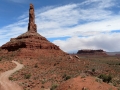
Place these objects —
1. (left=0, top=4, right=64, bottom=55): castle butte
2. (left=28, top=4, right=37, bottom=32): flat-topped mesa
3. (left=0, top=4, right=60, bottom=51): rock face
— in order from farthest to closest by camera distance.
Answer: (left=28, top=4, right=37, bottom=32): flat-topped mesa → (left=0, top=4, right=60, bottom=51): rock face → (left=0, top=4, right=64, bottom=55): castle butte

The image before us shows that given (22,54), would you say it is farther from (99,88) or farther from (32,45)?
(99,88)

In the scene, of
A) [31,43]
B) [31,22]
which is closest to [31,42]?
[31,43]

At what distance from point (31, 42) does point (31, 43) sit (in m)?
0.36

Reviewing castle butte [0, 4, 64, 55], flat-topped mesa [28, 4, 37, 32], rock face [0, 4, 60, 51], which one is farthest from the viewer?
flat-topped mesa [28, 4, 37, 32]

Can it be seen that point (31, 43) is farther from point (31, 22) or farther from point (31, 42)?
point (31, 22)

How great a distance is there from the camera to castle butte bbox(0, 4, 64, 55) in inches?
2503

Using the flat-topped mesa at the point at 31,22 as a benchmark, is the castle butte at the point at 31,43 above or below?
below

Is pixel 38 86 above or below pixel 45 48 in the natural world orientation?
below

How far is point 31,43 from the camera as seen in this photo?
210 feet

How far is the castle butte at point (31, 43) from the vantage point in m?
63.6

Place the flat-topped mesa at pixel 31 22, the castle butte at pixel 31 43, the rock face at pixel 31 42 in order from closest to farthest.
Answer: the castle butte at pixel 31 43
the rock face at pixel 31 42
the flat-topped mesa at pixel 31 22

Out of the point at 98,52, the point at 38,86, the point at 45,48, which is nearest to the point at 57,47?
the point at 45,48

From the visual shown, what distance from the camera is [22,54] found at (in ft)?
193

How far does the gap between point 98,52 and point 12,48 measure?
478ft
